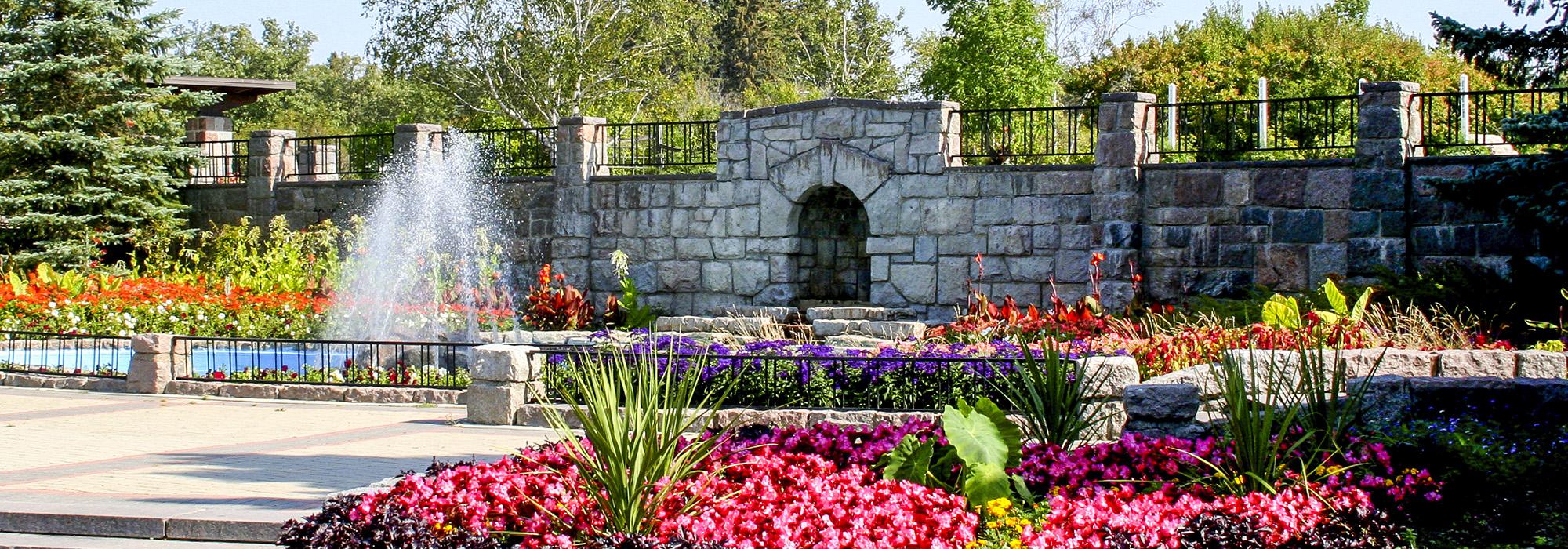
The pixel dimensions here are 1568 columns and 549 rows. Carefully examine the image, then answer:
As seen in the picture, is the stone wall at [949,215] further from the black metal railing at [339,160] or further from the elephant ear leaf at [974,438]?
the elephant ear leaf at [974,438]

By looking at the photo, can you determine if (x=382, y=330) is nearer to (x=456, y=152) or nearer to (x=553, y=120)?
(x=456, y=152)

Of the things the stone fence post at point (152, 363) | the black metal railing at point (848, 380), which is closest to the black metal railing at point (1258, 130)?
the black metal railing at point (848, 380)

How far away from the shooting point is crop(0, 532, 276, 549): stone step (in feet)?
24.8

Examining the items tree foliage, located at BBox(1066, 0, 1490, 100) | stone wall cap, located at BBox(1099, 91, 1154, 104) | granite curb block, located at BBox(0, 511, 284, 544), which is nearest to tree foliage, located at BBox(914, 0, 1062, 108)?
tree foliage, located at BBox(1066, 0, 1490, 100)

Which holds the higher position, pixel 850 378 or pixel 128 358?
pixel 850 378

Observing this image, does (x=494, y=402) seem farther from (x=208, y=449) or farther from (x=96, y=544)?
(x=96, y=544)

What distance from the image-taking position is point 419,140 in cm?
2212

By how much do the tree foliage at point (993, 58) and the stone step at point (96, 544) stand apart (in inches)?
900

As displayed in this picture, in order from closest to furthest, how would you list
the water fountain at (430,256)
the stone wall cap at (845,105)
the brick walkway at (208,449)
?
the brick walkway at (208,449) < the stone wall cap at (845,105) < the water fountain at (430,256)

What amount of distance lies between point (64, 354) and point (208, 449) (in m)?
7.52

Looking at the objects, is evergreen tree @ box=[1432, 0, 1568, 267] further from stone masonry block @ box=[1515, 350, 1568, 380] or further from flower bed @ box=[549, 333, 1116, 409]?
flower bed @ box=[549, 333, 1116, 409]

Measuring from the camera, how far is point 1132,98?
17297 mm

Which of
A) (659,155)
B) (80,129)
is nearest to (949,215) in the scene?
(659,155)

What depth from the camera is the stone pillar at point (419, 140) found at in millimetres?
22125
